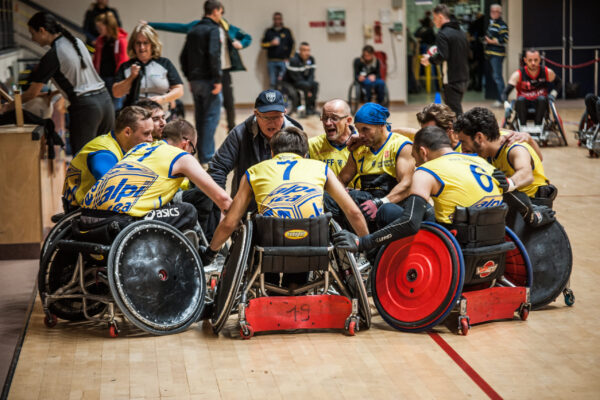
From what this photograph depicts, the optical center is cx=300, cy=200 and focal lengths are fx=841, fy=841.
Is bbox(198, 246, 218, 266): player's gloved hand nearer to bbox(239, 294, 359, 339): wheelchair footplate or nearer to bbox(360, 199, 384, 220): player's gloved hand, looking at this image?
bbox(239, 294, 359, 339): wheelchair footplate

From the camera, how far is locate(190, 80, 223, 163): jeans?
354 inches

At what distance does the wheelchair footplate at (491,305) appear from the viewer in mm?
4035

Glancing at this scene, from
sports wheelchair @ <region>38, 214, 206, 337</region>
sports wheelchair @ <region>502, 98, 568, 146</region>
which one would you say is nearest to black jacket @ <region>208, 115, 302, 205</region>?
sports wheelchair @ <region>38, 214, 206, 337</region>

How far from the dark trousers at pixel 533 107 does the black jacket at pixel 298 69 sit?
17.0ft

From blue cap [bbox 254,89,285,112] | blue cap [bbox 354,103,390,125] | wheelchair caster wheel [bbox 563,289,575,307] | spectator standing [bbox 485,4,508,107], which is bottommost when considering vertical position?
wheelchair caster wheel [bbox 563,289,575,307]

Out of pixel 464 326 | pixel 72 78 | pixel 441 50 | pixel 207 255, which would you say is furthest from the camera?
pixel 441 50

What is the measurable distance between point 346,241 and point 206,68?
17.4ft

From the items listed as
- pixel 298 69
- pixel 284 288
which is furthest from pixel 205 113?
pixel 298 69

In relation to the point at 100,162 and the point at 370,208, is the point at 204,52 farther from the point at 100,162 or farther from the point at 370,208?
the point at 370,208

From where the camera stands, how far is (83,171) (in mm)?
4738

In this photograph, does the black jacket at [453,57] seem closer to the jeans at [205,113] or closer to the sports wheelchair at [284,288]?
the jeans at [205,113]

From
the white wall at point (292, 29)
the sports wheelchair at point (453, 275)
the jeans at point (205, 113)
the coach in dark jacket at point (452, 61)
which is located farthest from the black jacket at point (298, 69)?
the sports wheelchair at point (453, 275)

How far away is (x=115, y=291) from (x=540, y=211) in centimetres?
225

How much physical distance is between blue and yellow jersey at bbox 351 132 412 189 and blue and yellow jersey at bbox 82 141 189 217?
1191 mm
